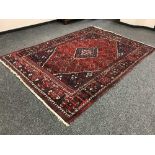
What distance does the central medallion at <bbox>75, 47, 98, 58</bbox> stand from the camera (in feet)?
7.50

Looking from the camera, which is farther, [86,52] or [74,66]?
[86,52]

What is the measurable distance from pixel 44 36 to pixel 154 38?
65.1 inches

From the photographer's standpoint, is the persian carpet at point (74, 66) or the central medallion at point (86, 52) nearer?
the persian carpet at point (74, 66)

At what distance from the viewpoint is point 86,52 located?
7.79 feet

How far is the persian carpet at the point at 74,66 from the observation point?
1578mm

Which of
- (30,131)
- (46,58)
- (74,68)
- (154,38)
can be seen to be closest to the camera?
(30,131)

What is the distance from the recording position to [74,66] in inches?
81.6

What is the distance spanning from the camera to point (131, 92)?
169cm

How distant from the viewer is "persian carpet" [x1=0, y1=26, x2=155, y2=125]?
62.1 inches

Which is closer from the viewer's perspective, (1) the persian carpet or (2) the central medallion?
(1) the persian carpet

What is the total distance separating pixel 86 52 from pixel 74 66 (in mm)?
388
